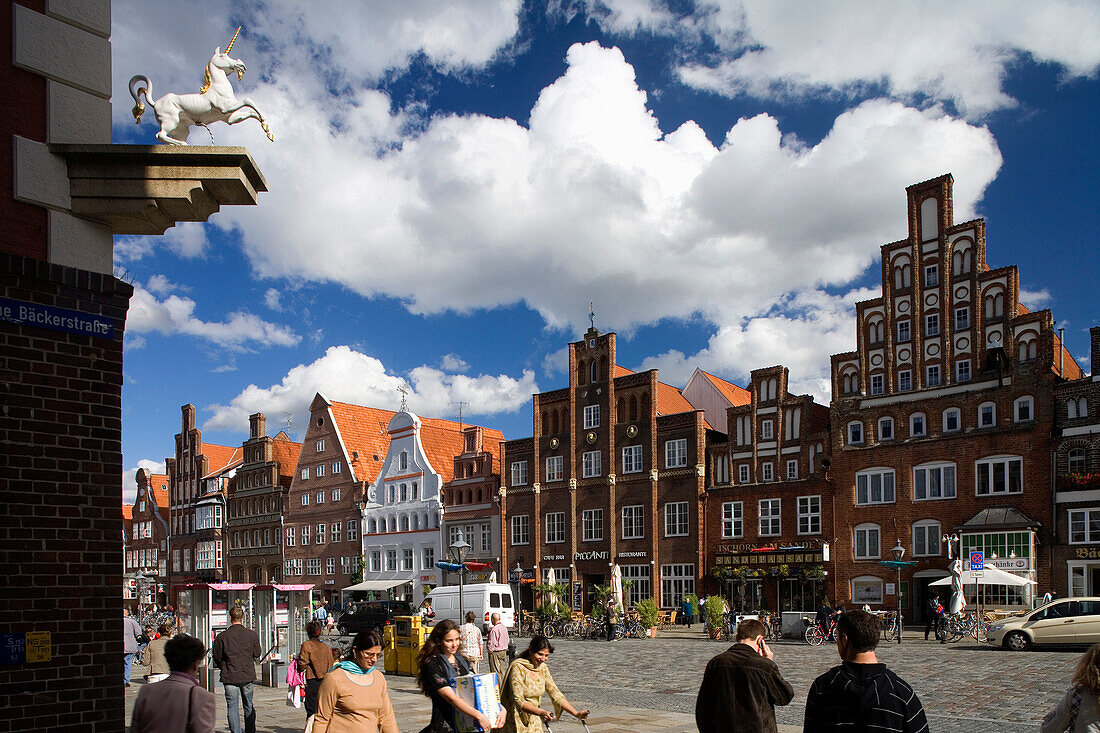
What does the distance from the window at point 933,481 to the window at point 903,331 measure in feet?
18.1

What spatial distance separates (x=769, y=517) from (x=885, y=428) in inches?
274

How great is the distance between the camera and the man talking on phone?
671 cm

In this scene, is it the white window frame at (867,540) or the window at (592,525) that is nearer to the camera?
the white window frame at (867,540)

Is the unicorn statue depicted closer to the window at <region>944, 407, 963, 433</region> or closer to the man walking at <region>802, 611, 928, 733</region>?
the man walking at <region>802, 611, 928, 733</region>

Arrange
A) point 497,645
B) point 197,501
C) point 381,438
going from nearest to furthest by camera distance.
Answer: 1. point 497,645
2. point 381,438
3. point 197,501

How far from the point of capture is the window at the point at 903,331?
1638 inches

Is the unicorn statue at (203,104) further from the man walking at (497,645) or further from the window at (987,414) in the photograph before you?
the window at (987,414)

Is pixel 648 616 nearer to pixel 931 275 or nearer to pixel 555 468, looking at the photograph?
pixel 555 468

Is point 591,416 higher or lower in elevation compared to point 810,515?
higher

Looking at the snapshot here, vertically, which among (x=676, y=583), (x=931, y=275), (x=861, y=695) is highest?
(x=931, y=275)

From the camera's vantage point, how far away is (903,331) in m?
41.8

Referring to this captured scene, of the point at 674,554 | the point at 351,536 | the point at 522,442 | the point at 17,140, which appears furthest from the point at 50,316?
the point at 351,536

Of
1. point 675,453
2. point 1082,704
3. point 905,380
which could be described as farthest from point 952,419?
point 1082,704

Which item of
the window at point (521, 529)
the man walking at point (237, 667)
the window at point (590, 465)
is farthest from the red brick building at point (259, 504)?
the man walking at point (237, 667)
